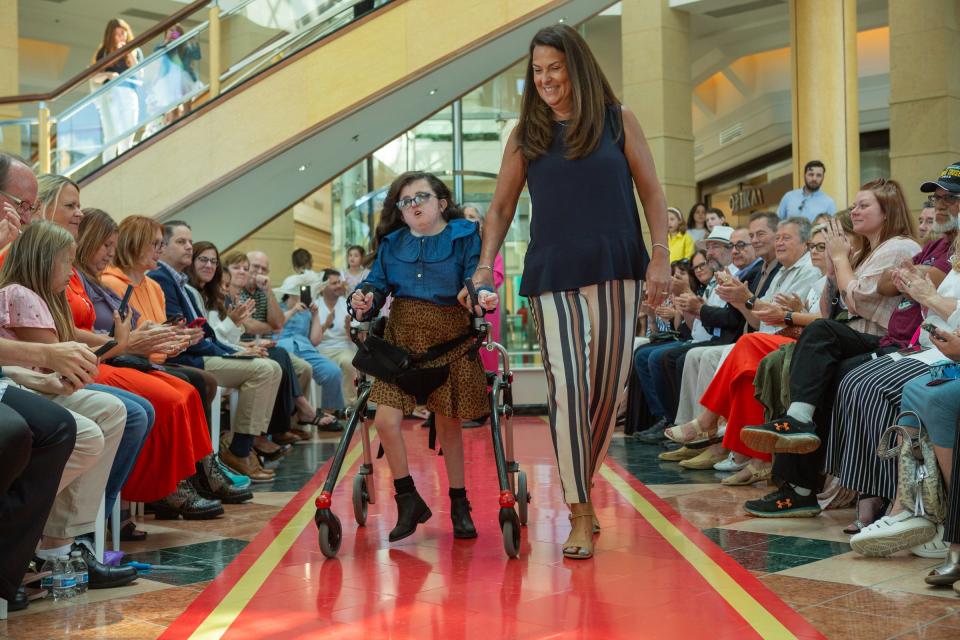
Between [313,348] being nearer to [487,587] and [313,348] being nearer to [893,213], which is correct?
[893,213]

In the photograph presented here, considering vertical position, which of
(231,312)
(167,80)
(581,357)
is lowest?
(581,357)

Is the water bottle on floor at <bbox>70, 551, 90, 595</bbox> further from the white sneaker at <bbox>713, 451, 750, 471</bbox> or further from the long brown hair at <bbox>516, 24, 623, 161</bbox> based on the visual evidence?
the white sneaker at <bbox>713, 451, 750, 471</bbox>

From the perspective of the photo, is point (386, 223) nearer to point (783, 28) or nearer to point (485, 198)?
point (485, 198)

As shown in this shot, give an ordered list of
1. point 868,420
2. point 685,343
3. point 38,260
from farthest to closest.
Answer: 1. point 685,343
2. point 868,420
3. point 38,260

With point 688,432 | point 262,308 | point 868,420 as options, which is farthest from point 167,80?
point 868,420

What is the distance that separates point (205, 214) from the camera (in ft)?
28.8

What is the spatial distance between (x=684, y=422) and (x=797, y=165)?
5.57 m

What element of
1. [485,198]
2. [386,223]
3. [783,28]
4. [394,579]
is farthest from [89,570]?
[783,28]

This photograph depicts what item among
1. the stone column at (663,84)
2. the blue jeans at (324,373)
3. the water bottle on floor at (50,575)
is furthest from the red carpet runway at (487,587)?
the stone column at (663,84)

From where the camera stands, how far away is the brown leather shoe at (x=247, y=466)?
19.2 ft

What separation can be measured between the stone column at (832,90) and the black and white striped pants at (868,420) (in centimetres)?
721

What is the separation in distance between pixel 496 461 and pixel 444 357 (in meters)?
0.54

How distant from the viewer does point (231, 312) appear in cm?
636

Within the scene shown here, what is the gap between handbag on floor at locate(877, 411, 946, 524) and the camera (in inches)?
134
